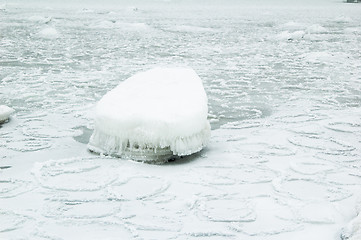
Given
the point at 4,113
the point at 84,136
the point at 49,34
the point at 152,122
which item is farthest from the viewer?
the point at 49,34

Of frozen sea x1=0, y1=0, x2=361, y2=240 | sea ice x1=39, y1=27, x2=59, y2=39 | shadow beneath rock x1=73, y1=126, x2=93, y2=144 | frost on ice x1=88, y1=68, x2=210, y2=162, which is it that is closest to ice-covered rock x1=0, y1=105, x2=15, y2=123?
frozen sea x1=0, y1=0, x2=361, y2=240

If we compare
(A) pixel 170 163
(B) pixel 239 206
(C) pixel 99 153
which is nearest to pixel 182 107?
(A) pixel 170 163

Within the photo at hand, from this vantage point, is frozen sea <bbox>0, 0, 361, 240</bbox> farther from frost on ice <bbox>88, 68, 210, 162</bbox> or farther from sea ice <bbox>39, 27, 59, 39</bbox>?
sea ice <bbox>39, 27, 59, 39</bbox>

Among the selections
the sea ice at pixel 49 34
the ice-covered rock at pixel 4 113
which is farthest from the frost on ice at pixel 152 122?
the sea ice at pixel 49 34

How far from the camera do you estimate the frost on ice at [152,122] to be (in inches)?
153

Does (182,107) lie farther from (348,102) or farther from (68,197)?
(348,102)

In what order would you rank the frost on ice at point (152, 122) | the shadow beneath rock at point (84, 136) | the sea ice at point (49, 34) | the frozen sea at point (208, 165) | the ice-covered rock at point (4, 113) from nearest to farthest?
the frozen sea at point (208, 165) → the frost on ice at point (152, 122) → the shadow beneath rock at point (84, 136) → the ice-covered rock at point (4, 113) → the sea ice at point (49, 34)

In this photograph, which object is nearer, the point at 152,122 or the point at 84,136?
the point at 152,122

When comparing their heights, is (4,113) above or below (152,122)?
below

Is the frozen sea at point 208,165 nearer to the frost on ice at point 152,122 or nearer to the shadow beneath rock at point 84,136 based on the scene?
the shadow beneath rock at point 84,136

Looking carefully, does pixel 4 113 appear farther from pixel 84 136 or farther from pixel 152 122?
pixel 152 122

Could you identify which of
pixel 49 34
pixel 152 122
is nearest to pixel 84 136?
pixel 152 122

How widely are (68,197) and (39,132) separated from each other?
161cm

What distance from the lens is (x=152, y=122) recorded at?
390 centimetres
